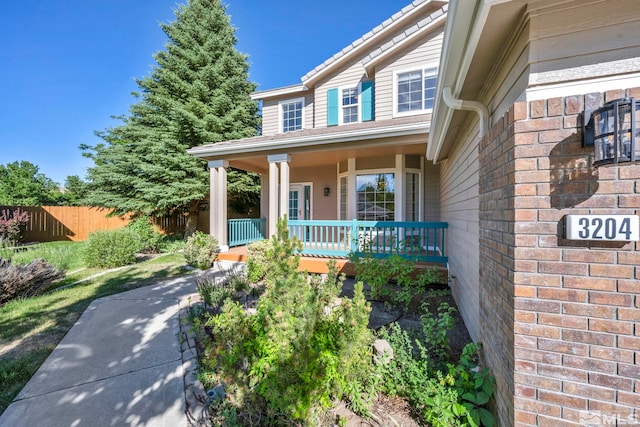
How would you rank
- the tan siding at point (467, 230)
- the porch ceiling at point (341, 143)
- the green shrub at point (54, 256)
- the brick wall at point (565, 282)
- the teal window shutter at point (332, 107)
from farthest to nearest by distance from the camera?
the teal window shutter at point (332, 107) → the green shrub at point (54, 256) → the porch ceiling at point (341, 143) → the tan siding at point (467, 230) → the brick wall at point (565, 282)

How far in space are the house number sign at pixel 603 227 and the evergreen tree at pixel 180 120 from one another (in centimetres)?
1251

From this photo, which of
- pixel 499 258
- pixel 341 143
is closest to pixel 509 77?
pixel 499 258

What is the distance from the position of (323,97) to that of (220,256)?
251 inches

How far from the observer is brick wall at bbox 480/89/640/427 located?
142cm

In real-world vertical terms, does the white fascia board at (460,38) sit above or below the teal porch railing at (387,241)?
above

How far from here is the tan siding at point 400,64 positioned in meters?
7.57

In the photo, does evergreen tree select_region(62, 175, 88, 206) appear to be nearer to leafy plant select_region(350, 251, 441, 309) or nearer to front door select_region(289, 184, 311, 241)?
front door select_region(289, 184, 311, 241)

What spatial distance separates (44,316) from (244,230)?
522 centimetres

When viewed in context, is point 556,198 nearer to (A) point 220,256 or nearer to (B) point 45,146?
(A) point 220,256

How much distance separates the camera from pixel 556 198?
153 centimetres

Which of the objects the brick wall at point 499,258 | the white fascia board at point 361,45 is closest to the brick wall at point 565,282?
the brick wall at point 499,258

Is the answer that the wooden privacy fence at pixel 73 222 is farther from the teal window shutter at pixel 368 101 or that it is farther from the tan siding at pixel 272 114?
the teal window shutter at pixel 368 101

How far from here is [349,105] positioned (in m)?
9.01

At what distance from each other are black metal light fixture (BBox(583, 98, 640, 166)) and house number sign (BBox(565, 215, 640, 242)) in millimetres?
301
